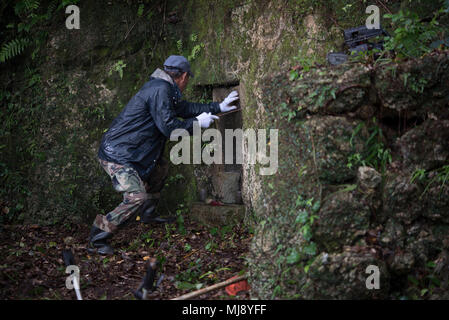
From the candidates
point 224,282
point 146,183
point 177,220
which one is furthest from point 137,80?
point 224,282

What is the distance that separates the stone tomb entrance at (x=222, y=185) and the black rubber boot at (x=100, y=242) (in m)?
1.42

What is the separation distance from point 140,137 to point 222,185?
4.96 feet

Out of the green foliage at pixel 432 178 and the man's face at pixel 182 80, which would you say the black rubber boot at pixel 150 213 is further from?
the green foliage at pixel 432 178

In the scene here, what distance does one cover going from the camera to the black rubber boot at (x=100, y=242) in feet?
18.3

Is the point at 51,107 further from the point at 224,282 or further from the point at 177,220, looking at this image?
the point at 224,282

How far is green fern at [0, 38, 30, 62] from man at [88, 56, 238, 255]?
2525 millimetres

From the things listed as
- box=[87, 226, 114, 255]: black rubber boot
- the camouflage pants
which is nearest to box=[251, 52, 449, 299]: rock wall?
the camouflage pants

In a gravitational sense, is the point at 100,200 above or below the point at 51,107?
below

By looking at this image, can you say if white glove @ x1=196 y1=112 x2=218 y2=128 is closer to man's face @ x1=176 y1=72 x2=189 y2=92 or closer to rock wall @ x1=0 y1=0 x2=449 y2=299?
man's face @ x1=176 y1=72 x2=189 y2=92

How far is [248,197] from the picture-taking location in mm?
6117

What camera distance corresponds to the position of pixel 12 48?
7.04m

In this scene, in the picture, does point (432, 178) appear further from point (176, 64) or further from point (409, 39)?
point (176, 64)

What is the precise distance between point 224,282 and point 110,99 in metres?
3.96
